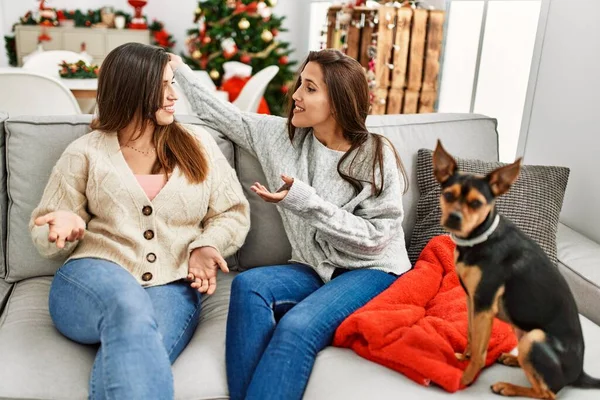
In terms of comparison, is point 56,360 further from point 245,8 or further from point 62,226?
point 245,8

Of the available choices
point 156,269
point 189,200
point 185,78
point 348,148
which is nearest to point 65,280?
point 156,269

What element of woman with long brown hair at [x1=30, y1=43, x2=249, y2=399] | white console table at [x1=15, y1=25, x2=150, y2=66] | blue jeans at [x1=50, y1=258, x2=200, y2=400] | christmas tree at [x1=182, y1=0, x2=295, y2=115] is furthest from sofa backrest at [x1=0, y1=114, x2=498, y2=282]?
white console table at [x1=15, y1=25, x2=150, y2=66]

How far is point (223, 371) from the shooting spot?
1.34m

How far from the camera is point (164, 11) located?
21.4 ft

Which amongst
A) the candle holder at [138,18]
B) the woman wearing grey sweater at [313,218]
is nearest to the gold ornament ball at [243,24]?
the candle holder at [138,18]

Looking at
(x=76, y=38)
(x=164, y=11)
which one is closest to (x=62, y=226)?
(x=76, y=38)

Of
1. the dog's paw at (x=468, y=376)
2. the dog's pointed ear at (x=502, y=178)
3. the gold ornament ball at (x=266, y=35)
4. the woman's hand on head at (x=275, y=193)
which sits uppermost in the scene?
the dog's pointed ear at (x=502, y=178)

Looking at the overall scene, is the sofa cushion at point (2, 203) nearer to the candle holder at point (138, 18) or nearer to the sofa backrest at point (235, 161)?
the sofa backrest at point (235, 161)

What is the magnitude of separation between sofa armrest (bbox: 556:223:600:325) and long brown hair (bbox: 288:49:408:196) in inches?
23.0

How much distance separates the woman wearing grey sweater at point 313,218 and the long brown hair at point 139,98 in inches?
9.6

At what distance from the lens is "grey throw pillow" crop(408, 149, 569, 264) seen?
1702mm

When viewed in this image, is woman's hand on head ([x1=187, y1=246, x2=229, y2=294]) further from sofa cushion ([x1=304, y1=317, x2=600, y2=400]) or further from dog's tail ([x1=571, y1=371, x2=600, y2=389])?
dog's tail ([x1=571, y1=371, x2=600, y2=389])

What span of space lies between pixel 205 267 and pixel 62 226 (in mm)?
347

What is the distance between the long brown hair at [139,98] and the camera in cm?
146
